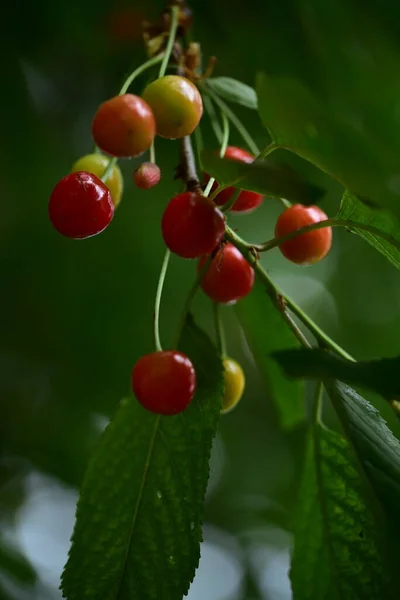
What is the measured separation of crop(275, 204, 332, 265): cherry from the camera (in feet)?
3.30

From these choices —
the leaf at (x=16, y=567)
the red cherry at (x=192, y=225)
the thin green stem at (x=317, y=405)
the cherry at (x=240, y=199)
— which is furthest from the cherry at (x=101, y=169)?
the leaf at (x=16, y=567)

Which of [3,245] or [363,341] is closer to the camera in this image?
[3,245]

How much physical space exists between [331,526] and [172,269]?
1.48m

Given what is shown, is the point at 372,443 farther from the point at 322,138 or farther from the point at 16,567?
the point at 16,567

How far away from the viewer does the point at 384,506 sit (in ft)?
2.52

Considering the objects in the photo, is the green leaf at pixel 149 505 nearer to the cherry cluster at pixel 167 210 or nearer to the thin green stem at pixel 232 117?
the cherry cluster at pixel 167 210

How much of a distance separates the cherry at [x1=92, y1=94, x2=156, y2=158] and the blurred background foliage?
61 cm

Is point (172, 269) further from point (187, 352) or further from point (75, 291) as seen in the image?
point (187, 352)

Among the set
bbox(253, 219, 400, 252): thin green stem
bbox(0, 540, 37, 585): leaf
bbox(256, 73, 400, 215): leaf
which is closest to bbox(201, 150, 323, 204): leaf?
bbox(256, 73, 400, 215): leaf

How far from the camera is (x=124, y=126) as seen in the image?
2.87 ft

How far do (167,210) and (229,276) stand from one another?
0.18m

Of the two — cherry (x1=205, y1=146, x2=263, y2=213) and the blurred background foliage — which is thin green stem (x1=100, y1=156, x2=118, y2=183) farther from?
the blurred background foliage

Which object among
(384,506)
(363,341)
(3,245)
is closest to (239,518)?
(363,341)

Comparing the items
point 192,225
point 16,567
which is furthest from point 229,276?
point 16,567
